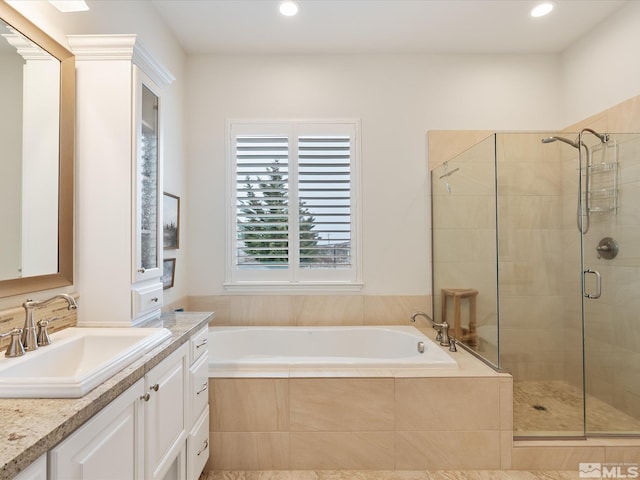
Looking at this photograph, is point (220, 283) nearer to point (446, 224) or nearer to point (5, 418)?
point (446, 224)

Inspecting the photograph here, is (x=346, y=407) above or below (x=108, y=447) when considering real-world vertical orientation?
below

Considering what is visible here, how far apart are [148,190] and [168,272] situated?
2.97 feet

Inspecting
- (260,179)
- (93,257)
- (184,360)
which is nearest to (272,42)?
(260,179)

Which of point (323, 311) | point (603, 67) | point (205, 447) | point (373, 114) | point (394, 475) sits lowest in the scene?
point (394, 475)

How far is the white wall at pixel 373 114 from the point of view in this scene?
2893 mm

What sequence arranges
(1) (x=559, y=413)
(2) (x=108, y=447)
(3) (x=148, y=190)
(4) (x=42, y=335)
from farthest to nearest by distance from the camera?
(1) (x=559, y=413) → (3) (x=148, y=190) → (4) (x=42, y=335) → (2) (x=108, y=447)

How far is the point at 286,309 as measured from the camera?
2869 millimetres

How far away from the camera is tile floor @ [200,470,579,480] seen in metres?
1.84

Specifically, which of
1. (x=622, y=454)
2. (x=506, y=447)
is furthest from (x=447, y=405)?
(x=622, y=454)

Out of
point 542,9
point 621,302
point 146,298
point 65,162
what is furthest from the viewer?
point 542,9

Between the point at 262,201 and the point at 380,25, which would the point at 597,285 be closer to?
the point at 380,25

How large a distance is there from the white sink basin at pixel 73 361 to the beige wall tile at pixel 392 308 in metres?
1.79

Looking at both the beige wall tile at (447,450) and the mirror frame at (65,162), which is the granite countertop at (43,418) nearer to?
the mirror frame at (65,162)

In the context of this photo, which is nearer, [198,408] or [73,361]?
[73,361]
